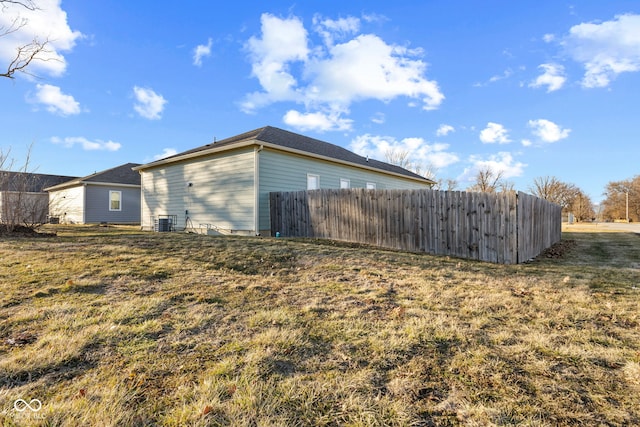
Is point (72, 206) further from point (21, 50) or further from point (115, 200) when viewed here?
point (21, 50)

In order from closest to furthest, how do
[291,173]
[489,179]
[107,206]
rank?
[291,173], [107,206], [489,179]

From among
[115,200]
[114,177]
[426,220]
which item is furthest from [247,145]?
[114,177]

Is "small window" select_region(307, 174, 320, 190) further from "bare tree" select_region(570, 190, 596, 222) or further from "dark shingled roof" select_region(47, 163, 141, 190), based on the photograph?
"bare tree" select_region(570, 190, 596, 222)

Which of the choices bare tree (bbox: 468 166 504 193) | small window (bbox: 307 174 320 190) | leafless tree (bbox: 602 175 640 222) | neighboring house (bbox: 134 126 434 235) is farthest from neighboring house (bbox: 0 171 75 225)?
leafless tree (bbox: 602 175 640 222)

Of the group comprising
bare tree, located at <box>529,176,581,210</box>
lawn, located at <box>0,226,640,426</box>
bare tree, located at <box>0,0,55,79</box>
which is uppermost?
bare tree, located at <box>0,0,55,79</box>

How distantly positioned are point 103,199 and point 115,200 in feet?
2.24

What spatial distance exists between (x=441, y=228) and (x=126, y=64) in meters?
13.9

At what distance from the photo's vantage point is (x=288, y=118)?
74.7 ft

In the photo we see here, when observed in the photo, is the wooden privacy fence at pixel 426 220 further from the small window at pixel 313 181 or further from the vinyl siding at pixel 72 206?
the vinyl siding at pixel 72 206

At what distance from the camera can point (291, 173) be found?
12.4m

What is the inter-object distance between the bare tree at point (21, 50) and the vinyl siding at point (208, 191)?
5.77 meters

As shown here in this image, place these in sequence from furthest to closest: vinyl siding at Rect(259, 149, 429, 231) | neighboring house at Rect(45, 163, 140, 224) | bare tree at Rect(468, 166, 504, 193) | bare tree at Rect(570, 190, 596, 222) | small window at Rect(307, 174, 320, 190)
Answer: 1. bare tree at Rect(570, 190, 596, 222)
2. bare tree at Rect(468, 166, 504, 193)
3. neighboring house at Rect(45, 163, 140, 224)
4. small window at Rect(307, 174, 320, 190)
5. vinyl siding at Rect(259, 149, 429, 231)

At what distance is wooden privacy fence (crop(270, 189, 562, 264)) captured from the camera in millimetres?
7289

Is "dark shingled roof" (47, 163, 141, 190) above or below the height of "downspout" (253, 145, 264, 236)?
above
